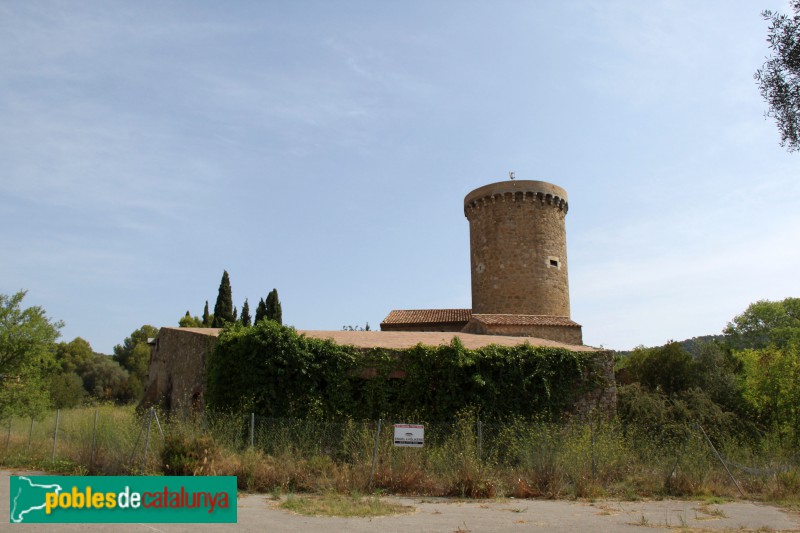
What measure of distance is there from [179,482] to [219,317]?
32523mm

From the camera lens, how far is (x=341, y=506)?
9.18 metres

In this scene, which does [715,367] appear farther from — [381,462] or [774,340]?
[774,340]

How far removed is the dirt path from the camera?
774 cm

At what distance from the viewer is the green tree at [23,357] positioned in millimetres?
21547

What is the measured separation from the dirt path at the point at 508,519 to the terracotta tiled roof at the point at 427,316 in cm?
1584

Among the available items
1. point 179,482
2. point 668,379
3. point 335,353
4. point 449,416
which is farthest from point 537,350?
point 179,482

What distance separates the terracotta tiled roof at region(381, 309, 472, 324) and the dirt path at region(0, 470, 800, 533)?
15.8 metres

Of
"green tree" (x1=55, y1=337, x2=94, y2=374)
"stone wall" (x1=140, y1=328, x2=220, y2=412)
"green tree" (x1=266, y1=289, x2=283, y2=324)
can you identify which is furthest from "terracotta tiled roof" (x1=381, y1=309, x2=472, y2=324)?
"green tree" (x1=55, y1=337, x2=94, y2=374)

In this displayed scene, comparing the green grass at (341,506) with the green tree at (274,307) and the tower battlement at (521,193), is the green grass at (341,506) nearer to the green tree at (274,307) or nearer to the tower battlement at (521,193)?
the tower battlement at (521,193)

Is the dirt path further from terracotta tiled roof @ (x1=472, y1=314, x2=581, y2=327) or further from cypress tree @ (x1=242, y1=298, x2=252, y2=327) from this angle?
cypress tree @ (x1=242, y1=298, x2=252, y2=327)

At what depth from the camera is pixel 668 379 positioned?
21359 mm

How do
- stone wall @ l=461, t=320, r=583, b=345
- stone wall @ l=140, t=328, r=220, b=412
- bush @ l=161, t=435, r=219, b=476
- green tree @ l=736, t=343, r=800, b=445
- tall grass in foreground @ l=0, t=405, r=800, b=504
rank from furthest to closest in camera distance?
stone wall @ l=461, t=320, r=583, b=345
green tree @ l=736, t=343, r=800, b=445
stone wall @ l=140, t=328, r=220, b=412
tall grass in foreground @ l=0, t=405, r=800, b=504
bush @ l=161, t=435, r=219, b=476

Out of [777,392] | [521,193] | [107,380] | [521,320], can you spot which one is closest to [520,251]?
[521,193]

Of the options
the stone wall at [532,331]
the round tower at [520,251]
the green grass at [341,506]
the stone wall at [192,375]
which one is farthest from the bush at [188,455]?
the round tower at [520,251]
